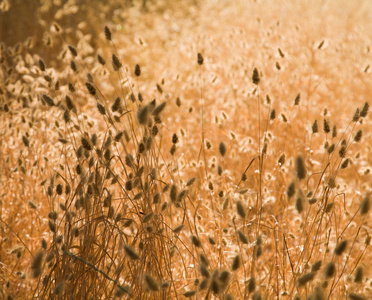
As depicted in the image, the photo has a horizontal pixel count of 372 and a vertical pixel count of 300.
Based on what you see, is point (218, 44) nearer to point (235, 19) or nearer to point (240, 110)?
point (235, 19)

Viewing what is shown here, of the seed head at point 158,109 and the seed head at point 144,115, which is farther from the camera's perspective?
the seed head at point 158,109

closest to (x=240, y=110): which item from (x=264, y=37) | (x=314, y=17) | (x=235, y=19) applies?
(x=264, y=37)

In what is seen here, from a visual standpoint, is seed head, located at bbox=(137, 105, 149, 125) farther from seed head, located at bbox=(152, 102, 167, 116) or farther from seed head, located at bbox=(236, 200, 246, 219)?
seed head, located at bbox=(236, 200, 246, 219)

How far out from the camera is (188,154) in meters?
2.59

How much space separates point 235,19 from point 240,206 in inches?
180

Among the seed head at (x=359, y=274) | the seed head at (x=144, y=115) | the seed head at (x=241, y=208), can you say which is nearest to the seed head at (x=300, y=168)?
the seed head at (x=241, y=208)

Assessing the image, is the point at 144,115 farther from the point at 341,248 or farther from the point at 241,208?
the point at 341,248

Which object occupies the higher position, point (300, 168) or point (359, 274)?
point (300, 168)

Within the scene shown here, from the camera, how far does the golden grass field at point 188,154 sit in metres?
1.35

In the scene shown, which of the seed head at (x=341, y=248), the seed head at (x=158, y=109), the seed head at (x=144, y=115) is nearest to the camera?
the seed head at (x=341, y=248)

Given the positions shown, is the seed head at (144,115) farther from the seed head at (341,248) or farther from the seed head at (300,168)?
the seed head at (341,248)

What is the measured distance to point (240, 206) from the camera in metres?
1.11

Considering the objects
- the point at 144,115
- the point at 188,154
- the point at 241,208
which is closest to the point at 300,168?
Result: the point at 241,208

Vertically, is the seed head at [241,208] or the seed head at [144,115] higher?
the seed head at [144,115]
